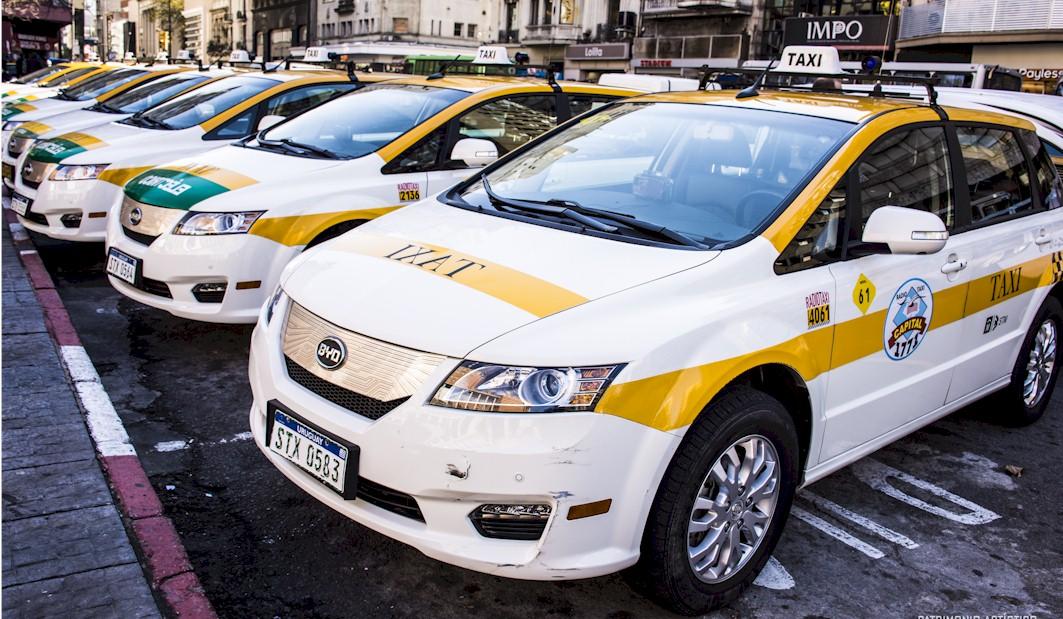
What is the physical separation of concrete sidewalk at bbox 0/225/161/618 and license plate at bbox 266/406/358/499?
2.08ft

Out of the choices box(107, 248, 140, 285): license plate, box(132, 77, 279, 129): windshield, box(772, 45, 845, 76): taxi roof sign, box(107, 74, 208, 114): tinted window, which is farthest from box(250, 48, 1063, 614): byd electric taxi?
box(107, 74, 208, 114): tinted window

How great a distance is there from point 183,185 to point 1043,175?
16.5 ft

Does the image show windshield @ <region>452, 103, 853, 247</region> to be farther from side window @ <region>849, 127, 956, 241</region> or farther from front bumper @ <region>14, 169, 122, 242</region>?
front bumper @ <region>14, 169, 122, 242</region>

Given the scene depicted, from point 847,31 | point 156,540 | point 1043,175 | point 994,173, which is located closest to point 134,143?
point 156,540

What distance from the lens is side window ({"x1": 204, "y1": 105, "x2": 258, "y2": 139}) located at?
7996 mm

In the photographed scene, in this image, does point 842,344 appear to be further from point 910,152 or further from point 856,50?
point 856,50

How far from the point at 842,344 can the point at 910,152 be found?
1.08 m

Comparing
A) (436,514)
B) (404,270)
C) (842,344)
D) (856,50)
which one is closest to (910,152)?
(842,344)

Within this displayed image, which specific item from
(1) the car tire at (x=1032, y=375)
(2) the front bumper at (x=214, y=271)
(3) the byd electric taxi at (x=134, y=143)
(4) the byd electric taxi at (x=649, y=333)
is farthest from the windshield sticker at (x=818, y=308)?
(3) the byd electric taxi at (x=134, y=143)

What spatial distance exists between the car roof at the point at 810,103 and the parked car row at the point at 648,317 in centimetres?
2

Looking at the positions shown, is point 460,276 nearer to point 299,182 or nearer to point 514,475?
point 514,475

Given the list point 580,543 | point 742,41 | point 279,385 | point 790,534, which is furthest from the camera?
point 742,41

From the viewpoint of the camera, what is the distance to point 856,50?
32406 millimetres

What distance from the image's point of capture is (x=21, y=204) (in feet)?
26.4
